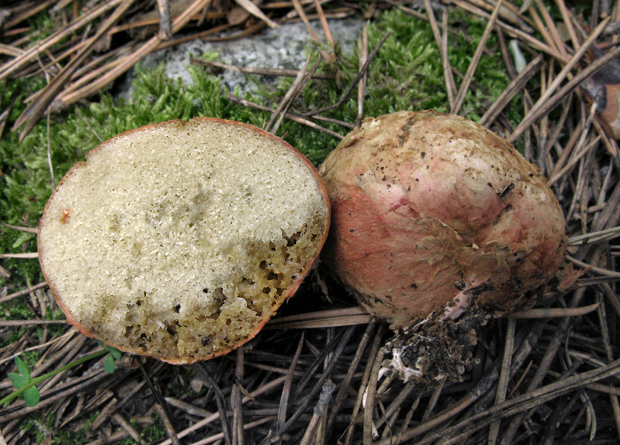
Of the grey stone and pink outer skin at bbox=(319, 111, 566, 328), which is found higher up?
the grey stone

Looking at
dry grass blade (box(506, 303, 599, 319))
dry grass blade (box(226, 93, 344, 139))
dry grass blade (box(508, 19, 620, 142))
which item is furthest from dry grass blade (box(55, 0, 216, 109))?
dry grass blade (box(506, 303, 599, 319))

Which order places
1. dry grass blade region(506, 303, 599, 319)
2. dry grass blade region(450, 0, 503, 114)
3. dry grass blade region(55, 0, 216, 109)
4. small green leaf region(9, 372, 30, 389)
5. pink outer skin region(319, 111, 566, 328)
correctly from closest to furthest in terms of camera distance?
pink outer skin region(319, 111, 566, 328), small green leaf region(9, 372, 30, 389), dry grass blade region(506, 303, 599, 319), dry grass blade region(450, 0, 503, 114), dry grass blade region(55, 0, 216, 109)

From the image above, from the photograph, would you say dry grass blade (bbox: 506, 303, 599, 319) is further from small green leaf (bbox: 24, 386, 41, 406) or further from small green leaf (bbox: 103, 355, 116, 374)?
small green leaf (bbox: 24, 386, 41, 406)

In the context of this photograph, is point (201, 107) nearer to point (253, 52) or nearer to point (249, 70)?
point (249, 70)

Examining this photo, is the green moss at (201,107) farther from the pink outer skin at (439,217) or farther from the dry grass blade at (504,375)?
the dry grass blade at (504,375)

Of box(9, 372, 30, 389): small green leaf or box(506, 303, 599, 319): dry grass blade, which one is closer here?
box(9, 372, 30, 389): small green leaf

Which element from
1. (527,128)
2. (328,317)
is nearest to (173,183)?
(328,317)

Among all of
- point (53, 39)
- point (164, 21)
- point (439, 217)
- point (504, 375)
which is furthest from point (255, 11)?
point (504, 375)

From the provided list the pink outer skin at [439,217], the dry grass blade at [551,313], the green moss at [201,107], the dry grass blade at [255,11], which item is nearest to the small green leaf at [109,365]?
the green moss at [201,107]
